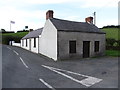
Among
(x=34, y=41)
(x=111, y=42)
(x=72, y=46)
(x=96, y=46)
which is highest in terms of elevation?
(x=34, y=41)

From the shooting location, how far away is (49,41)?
19891 mm

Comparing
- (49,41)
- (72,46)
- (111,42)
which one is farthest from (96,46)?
(111,42)

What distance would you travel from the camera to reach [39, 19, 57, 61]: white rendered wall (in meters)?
18.2

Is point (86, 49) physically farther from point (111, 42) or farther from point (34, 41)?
point (111, 42)

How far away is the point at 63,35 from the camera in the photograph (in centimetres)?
1802

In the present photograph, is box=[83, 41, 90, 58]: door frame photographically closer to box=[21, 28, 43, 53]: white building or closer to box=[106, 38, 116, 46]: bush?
box=[21, 28, 43, 53]: white building

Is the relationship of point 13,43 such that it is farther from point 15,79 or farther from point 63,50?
point 15,79

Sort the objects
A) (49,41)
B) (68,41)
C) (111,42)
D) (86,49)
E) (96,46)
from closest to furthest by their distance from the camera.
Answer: (68,41), (49,41), (86,49), (96,46), (111,42)

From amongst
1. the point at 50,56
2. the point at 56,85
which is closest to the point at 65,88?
the point at 56,85

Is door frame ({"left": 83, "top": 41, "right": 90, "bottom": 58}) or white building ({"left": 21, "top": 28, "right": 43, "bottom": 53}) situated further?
white building ({"left": 21, "top": 28, "right": 43, "bottom": 53})

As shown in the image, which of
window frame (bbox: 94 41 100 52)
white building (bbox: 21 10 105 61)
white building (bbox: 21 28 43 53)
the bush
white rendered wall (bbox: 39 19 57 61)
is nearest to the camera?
white building (bbox: 21 10 105 61)

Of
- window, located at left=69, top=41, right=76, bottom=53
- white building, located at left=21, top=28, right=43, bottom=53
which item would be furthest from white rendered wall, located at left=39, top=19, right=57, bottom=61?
white building, located at left=21, top=28, right=43, bottom=53

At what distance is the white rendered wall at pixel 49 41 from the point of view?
18.2 meters

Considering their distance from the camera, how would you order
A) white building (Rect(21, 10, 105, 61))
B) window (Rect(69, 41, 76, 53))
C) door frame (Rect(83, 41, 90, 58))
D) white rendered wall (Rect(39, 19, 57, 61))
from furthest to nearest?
1. door frame (Rect(83, 41, 90, 58))
2. window (Rect(69, 41, 76, 53))
3. white rendered wall (Rect(39, 19, 57, 61))
4. white building (Rect(21, 10, 105, 61))
